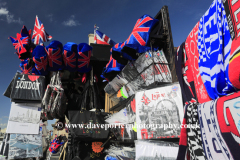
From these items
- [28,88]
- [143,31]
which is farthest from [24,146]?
[143,31]

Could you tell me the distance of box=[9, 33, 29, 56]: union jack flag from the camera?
361 centimetres

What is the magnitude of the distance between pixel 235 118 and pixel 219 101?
0.13m

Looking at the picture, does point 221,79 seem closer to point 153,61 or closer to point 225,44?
point 225,44

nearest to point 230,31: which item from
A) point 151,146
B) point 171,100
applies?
point 171,100

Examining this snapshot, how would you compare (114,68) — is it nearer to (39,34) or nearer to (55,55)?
(55,55)

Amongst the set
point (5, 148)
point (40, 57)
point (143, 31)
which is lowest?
point (5, 148)

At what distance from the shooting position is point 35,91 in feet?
10.8

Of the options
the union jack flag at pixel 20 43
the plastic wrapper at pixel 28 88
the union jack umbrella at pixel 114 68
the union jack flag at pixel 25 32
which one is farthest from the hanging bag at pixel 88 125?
the union jack flag at pixel 25 32

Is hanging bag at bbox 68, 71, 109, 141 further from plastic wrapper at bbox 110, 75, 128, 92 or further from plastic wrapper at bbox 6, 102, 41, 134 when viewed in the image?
plastic wrapper at bbox 6, 102, 41, 134

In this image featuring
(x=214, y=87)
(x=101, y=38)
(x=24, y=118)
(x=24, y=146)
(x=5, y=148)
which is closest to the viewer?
(x=214, y=87)

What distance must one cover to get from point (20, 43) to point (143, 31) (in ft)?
9.98

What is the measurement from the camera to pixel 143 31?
200 centimetres

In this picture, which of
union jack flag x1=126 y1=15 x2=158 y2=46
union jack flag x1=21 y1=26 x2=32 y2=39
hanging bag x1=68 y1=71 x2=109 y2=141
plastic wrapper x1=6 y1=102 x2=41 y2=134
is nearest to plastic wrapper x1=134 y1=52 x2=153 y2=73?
union jack flag x1=126 y1=15 x2=158 y2=46

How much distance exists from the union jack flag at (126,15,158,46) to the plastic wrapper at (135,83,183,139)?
0.66m
